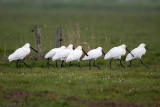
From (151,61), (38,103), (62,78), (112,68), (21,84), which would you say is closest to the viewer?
(38,103)

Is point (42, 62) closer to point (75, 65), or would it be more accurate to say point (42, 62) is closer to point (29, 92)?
point (75, 65)

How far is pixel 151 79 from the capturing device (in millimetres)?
11539

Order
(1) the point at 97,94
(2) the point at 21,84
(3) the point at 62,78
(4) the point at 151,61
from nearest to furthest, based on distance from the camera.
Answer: (1) the point at 97,94
(2) the point at 21,84
(3) the point at 62,78
(4) the point at 151,61

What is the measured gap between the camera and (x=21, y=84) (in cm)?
1088

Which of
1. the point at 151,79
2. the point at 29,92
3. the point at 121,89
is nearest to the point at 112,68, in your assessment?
the point at 151,79

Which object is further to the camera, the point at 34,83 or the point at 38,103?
the point at 34,83

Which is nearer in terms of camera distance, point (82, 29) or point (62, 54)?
point (62, 54)

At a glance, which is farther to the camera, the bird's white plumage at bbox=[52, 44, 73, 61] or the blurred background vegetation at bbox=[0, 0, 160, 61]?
the blurred background vegetation at bbox=[0, 0, 160, 61]

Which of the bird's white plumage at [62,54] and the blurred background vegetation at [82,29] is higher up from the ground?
the blurred background vegetation at [82,29]

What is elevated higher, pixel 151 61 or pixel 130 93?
pixel 151 61

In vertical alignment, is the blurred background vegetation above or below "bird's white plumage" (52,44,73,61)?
above

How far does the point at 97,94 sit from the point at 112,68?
5.16m

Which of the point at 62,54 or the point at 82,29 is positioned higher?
the point at 82,29

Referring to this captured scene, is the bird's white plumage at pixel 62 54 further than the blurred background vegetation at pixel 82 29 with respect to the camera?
No
